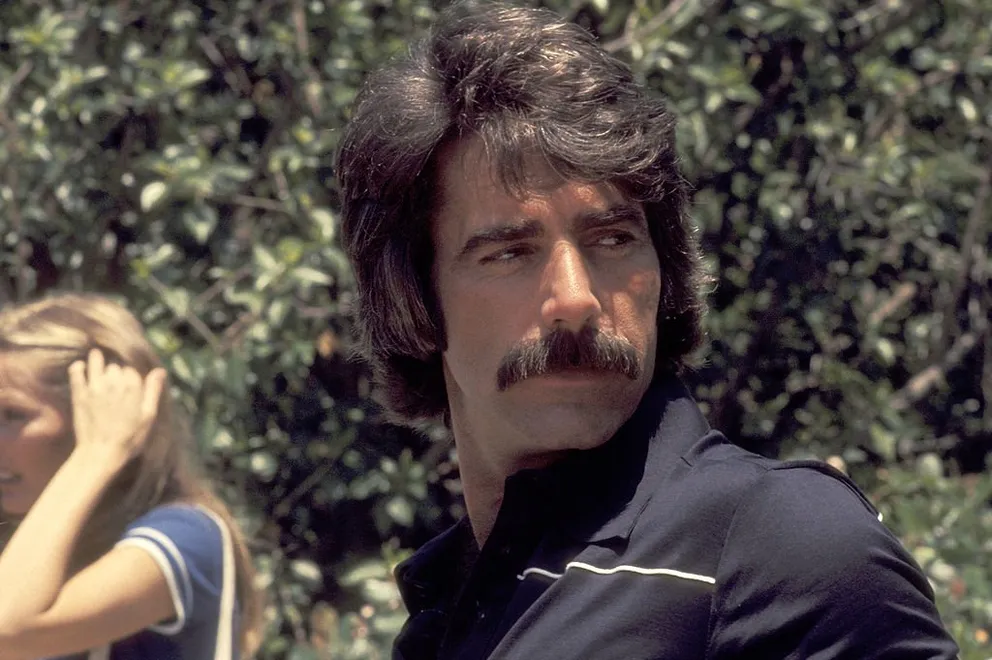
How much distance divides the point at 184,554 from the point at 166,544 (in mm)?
38

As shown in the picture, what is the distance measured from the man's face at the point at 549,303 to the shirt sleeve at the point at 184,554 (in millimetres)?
791

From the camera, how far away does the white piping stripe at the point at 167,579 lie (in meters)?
2.22

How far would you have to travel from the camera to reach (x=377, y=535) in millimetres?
3590

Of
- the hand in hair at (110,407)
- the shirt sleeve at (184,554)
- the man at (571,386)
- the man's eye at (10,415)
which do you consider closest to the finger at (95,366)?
the hand in hair at (110,407)

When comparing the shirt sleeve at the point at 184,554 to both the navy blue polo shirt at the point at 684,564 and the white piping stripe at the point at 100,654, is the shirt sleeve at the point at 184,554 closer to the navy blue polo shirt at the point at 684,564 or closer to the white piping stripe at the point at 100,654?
the white piping stripe at the point at 100,654

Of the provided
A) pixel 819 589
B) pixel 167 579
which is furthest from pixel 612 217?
pixel 167 579

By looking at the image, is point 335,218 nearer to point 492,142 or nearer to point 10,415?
point 10,415

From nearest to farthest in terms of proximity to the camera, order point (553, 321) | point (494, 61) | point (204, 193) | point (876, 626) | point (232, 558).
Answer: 1. point (876, 626)
2. point (553, 321)
3. point (494, 61)
4. point (232, 558)
5. point (204, 193)

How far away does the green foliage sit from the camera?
11.2 feet

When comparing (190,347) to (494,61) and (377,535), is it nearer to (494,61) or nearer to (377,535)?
(377,535)

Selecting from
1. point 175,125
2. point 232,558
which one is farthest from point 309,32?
point 232,558

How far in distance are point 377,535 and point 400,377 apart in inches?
65.4

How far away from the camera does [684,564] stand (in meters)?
1.34

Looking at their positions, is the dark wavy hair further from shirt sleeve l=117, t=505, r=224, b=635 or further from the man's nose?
shirt sleeve l=117, t=505, r=224, b=635
